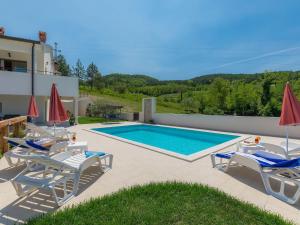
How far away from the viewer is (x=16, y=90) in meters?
15.7

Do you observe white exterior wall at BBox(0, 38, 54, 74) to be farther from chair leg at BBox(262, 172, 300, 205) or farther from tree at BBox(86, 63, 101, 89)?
tree at BBox(86, 63, 101, 89)

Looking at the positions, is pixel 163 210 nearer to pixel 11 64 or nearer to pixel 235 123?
pixel 235 123

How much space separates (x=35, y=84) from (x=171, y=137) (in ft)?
35.1

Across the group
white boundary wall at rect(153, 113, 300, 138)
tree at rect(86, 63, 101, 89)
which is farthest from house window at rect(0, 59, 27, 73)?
tree at rect(86, 63, 101, 89)

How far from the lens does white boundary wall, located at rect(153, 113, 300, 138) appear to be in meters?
13.8

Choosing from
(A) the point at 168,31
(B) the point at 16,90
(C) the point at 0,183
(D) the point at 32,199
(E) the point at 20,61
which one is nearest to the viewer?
(D) the point at 32,199

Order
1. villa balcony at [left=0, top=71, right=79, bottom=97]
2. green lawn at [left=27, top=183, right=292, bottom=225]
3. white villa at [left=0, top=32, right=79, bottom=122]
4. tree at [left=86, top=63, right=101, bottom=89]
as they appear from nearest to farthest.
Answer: green lawn at [left=27, top=183, right=292, bottom=225]
villa balcony at [left=0, top=71, right=79, bottom=97]
white villa at [left=0, top=32, right=79, bottom=122]
tree at [left=86, top=63, right=101, bottom=89]

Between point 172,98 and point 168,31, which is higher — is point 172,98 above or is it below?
below

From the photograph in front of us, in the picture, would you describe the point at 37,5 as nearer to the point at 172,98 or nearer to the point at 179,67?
the point at 172,98

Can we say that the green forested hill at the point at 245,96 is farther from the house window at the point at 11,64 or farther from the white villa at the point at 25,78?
the house window at the point at 11,64

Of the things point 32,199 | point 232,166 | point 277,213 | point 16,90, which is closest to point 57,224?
point 32,199

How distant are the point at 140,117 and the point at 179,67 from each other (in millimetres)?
28669

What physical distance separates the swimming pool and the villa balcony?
453 centimetres

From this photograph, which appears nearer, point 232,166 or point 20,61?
point 232,166
